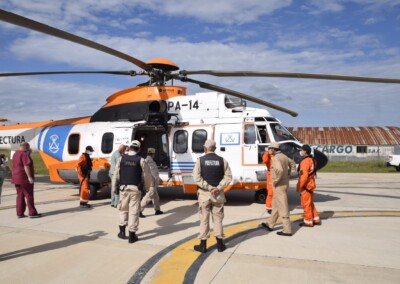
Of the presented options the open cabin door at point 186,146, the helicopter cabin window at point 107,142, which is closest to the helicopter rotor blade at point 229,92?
the open cabin door at point 186,146

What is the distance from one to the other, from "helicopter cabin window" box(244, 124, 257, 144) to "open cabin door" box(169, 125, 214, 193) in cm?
98

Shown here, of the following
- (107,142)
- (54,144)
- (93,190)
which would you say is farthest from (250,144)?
(54,144)

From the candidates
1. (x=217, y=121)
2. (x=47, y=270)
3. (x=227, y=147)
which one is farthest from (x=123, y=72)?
(x=47, y=270)

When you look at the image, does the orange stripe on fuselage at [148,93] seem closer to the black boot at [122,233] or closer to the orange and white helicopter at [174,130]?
the orange and white helicopter at [174,130]

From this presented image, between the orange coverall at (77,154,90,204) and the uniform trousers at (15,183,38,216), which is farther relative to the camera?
the orange coverall at (77,154,90,204)

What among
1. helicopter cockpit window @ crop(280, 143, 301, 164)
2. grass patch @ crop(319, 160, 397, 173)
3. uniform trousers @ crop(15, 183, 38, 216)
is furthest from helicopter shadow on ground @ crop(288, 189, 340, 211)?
grass patch @ crop(319, 160, 397, 173)

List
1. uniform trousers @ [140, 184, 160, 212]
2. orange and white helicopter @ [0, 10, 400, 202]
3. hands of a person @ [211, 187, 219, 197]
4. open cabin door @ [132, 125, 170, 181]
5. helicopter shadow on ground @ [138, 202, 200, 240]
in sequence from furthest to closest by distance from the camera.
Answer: open cabin door @ [132, 125, 170, 181] < orange and white helicopter @ [0, 10, 400, 202] < uniform trousers @ [140, 184, 160, 212] < helicopter shadow on ground @ [138, 202, 200, 240] < hands of a person @ [211, 187, 219, 197]

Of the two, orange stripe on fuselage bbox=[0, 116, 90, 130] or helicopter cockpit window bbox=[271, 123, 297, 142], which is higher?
orange stripe on fuselage bbox=[0, 116, 90, 130]

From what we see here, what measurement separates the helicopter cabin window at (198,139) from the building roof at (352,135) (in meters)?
29.6

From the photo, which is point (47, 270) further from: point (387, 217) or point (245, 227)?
point (387, 217)

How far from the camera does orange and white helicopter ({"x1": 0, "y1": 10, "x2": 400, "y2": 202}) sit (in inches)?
352

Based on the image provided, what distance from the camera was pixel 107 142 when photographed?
10430mm

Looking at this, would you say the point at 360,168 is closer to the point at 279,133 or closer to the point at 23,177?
the point at 279,133

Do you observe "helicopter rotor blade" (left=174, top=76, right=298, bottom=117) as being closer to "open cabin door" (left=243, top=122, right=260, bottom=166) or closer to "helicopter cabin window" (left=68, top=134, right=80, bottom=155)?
"open cabin door" (left=243, top=122, right=260, bottom=166)
